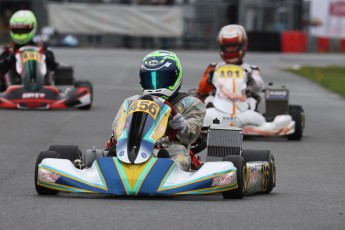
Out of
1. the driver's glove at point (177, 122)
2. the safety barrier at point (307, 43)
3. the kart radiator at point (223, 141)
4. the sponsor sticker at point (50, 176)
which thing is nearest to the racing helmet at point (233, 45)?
the kart radiator at point (223, 141)

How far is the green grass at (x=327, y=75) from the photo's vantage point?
1009 inches

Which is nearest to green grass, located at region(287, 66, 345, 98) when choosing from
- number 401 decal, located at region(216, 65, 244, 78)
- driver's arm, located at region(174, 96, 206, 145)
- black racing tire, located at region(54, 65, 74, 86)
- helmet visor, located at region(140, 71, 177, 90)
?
black racing tire, located at region(54, 65, 74, 86)

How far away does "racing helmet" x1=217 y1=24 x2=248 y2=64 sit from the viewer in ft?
51.4

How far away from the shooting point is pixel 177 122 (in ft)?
28.5

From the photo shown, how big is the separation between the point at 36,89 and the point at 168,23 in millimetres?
26293

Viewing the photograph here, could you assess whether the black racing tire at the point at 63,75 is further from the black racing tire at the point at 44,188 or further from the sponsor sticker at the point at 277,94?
the black racing tire at the point at 44,188

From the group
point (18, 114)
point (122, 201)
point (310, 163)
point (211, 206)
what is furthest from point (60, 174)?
point (18, 114)

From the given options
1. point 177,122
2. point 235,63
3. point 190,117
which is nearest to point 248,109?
point 235,63

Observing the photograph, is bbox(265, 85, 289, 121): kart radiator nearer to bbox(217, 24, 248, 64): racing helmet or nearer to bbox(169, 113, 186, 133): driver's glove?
bbox(217, 24, 248, 64): racing helmet

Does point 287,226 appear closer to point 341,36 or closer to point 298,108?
point 298,108

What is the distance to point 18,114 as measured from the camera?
16938 mm

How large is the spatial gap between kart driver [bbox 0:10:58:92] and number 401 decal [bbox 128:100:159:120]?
32.1 feet

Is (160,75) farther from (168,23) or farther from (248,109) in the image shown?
(168,23)

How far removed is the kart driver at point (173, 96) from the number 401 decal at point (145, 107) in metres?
0.25
